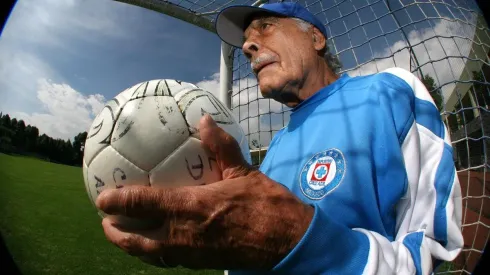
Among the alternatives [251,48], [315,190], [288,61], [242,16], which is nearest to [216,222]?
[315,190]

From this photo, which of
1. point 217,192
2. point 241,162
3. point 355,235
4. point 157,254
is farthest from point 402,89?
point 157,254

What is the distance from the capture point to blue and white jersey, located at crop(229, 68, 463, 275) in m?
0.81

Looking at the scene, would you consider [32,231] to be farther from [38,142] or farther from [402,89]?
[38,142]

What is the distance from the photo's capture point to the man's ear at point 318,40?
1780 mm

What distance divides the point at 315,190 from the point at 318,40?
0.98m

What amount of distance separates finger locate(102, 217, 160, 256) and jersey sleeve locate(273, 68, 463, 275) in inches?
11.3

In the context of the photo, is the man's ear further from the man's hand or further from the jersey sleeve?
the man's hand

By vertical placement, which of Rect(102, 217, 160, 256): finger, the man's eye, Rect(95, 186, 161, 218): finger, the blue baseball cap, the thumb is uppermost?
the blue baseball cap

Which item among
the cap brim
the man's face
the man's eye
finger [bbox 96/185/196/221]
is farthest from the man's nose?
finger [bbox 96/185/196/221]

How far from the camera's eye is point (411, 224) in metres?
1.06

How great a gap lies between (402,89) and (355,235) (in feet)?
2.24

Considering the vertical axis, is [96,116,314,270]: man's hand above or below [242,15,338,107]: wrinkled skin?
below

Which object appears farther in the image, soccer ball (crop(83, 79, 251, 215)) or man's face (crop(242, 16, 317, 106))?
man's face (crop(242, 16, 317, 106))

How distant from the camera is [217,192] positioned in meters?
0.73
